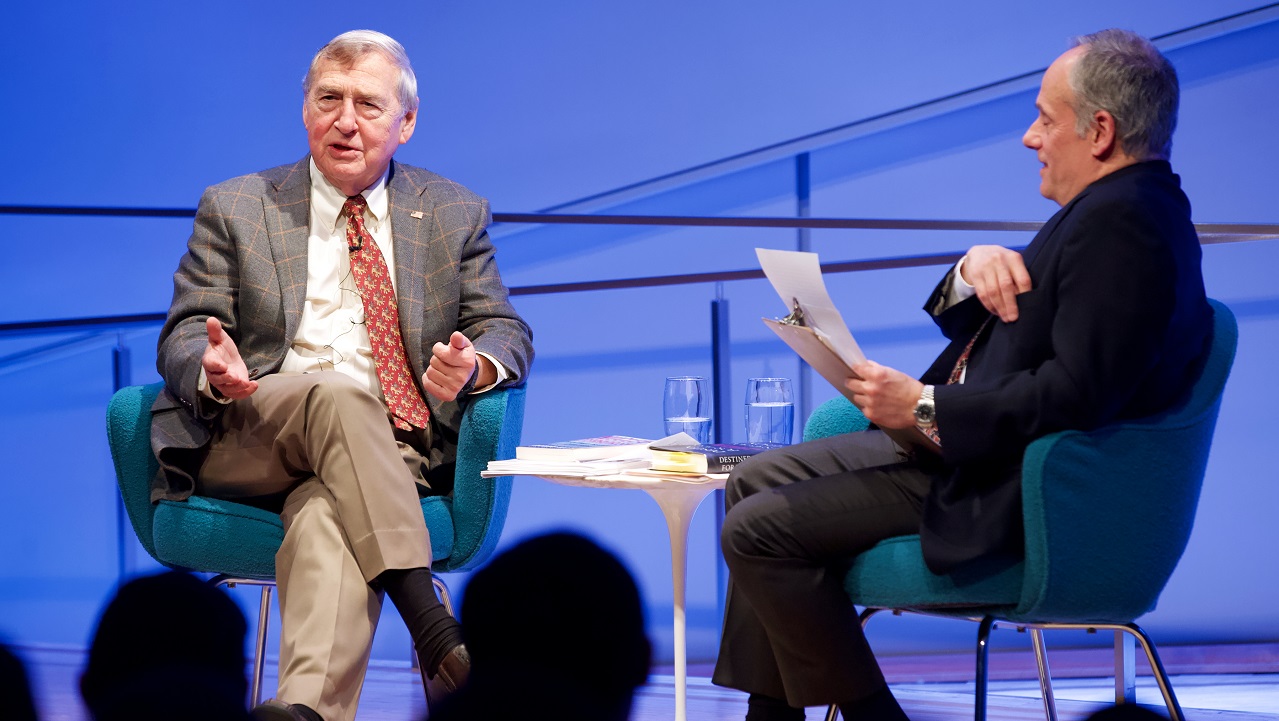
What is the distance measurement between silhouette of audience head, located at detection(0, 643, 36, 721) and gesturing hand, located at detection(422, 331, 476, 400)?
80cm

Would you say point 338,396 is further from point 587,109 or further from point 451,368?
point 587,109

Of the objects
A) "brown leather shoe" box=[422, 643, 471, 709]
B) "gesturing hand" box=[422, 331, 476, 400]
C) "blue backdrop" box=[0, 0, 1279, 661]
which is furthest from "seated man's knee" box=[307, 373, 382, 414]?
"blue backdrop" box=[0, 0, 1279, 661]

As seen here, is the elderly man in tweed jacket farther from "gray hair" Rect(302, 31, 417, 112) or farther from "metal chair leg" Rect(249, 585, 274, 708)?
"metal chair leg" Rect(249, 585, 274, 708)

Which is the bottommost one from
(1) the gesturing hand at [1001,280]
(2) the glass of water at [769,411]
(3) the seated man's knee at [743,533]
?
(3) the seated man's knee at [743,533]

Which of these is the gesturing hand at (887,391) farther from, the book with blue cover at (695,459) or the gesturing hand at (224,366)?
the gesturing hand at (224,366)

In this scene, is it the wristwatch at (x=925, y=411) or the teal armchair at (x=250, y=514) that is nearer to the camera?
the wristwatch at (x=925, y=411)

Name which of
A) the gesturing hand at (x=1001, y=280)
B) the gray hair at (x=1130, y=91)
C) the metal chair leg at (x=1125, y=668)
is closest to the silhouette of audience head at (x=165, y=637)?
the gesturing hand at (x=1001, y=280)

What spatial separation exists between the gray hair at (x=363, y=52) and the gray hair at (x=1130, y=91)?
1.30m

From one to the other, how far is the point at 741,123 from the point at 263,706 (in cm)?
416

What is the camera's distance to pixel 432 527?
2049 millimetres

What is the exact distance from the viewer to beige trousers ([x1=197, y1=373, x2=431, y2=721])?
1798 millimetres

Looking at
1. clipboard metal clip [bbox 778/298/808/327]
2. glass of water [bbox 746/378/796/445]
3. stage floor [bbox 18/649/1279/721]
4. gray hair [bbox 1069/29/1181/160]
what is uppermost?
gray hair [bbox 1069/29/1181/160]

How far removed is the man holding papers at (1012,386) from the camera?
1.45 metres

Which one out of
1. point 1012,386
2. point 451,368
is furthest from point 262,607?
point 1012,386
